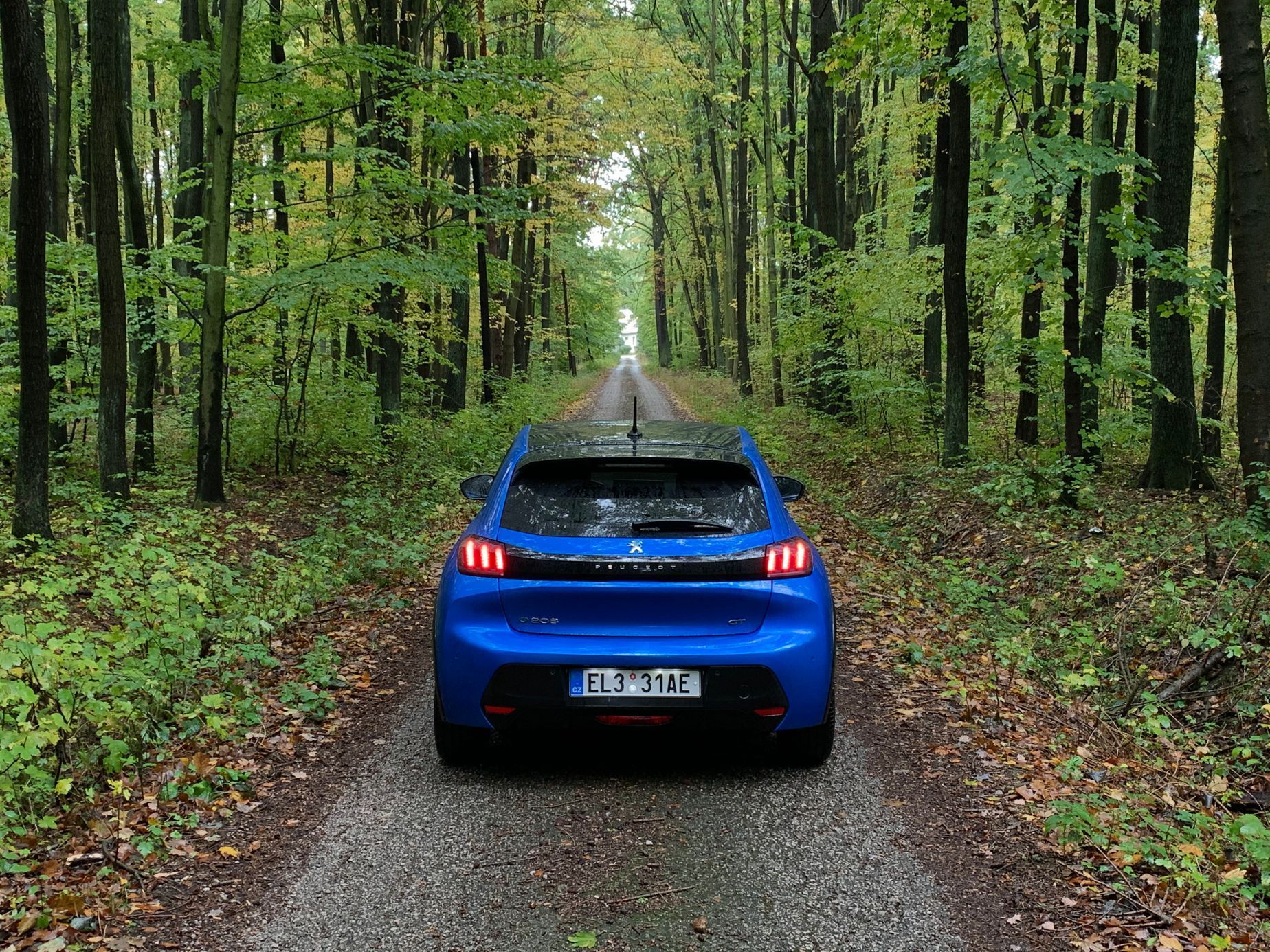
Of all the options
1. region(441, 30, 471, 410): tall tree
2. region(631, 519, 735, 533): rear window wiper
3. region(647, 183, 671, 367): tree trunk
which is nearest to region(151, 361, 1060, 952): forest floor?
region(631, 519, 735, 533): rear window wiper

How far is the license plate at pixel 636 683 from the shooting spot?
395 cm

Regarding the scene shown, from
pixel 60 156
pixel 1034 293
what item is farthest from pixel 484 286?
pixel 1034 293

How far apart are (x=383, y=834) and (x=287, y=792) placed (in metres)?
0.74

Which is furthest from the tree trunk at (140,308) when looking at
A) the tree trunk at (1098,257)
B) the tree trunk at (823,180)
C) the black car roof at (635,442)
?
the tree trunk at (1098,257)

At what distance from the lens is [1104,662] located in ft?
19.1

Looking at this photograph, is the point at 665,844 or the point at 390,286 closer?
the point at 665,844

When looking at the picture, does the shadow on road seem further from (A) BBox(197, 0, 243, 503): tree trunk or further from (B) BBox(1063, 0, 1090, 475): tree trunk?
(A) BBox(197, 0, 243, 503): tree trunk

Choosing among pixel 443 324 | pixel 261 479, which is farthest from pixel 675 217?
pixel 261 479

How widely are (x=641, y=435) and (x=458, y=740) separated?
1.92m

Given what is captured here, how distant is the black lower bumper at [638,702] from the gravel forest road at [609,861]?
41cm

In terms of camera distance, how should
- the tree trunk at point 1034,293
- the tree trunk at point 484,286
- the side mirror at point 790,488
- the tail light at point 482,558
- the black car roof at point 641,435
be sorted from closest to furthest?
the tail light at point 482,558
the black car roof at point 641,435
the side mirror at point 790,488
the tree trunk at point 1034,293
the tree trunk at point 484,286

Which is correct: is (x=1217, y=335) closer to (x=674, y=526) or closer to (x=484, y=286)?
(x=674, y=526)

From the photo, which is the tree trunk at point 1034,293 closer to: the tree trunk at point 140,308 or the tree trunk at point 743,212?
the tree trunk at point 743,212

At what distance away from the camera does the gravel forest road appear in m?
3.06
